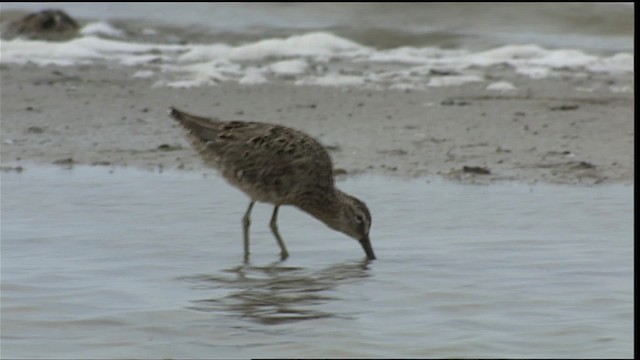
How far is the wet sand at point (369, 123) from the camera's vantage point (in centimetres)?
1018

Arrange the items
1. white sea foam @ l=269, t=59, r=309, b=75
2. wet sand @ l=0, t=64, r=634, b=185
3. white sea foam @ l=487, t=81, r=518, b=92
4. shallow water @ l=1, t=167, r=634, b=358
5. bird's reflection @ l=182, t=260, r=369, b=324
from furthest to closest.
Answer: white sea foam @ l=269, t=59, r=309, b=75, white sea foam @ l=487, t=81, r=518, b=92, wet sand @ l=0, t=64, r=634, b=185, bird's reflection @ l=182, t=260, r=369, b=324, shallow water @ l=1, t=167, r=634, b=358

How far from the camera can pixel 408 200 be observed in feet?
29.6

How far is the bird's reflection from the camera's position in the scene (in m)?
6.50

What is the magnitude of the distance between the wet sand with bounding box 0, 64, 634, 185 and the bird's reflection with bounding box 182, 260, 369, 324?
2.49 metres

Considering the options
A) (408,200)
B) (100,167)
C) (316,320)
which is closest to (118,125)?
(100,167)

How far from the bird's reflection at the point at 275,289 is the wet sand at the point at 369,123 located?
2.49 metres

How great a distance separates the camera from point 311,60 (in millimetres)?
14922

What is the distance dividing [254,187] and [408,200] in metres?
1.17

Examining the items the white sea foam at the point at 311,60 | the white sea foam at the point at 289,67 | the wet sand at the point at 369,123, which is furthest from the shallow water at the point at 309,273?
the white sea foam at the point at 289,67

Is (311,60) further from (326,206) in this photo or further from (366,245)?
(366,245)

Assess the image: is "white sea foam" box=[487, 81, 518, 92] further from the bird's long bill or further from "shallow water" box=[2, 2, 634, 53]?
the bird's long bill

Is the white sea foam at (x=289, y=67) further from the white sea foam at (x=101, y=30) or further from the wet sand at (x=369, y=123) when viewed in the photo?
the white sea foam at (x=101, y=30)

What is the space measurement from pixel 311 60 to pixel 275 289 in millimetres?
8035

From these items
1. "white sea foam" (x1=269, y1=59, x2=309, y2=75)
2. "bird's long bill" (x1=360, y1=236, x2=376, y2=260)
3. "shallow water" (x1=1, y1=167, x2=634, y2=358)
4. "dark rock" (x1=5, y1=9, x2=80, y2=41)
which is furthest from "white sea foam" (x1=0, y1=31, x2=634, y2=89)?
"bird's long bill" (x1=360, y1=236, x2=376, y2=260)
